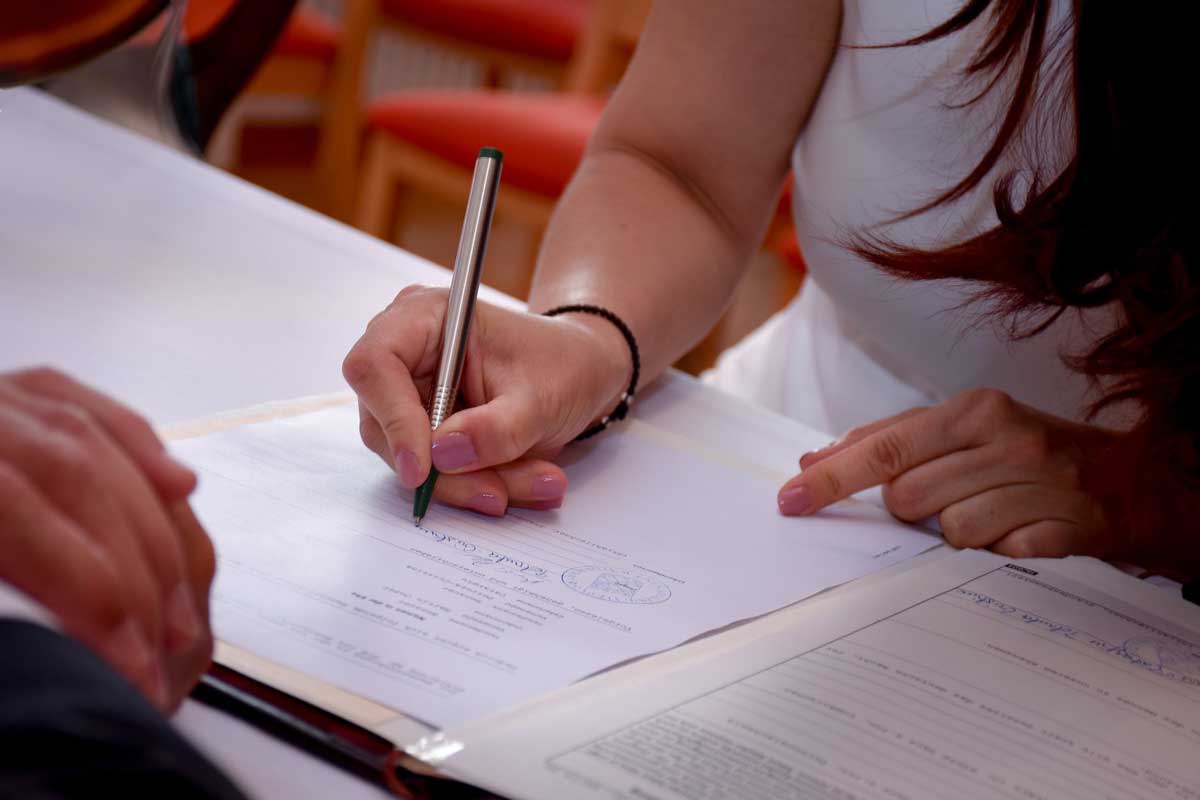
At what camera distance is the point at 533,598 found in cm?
50

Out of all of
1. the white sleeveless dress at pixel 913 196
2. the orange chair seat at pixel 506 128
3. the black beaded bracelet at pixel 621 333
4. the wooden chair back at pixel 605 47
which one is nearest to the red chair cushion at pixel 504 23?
the wooden chair back at pixel 605 47

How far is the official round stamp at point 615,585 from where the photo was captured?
52cm

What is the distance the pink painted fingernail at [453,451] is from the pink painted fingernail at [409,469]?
0.04 feet

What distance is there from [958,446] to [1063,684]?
0.62ft

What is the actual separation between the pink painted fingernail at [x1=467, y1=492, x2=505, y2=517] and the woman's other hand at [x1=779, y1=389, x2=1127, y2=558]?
154 millimetres

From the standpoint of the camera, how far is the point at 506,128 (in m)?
2.00

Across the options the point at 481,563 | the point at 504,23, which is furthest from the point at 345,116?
the point at 481,563

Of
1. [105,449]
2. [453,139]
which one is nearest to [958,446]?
[105,449]

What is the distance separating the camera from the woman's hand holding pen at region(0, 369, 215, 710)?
317 millimetres

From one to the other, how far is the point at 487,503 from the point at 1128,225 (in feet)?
1.04

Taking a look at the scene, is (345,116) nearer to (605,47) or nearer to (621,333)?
(605,47)
